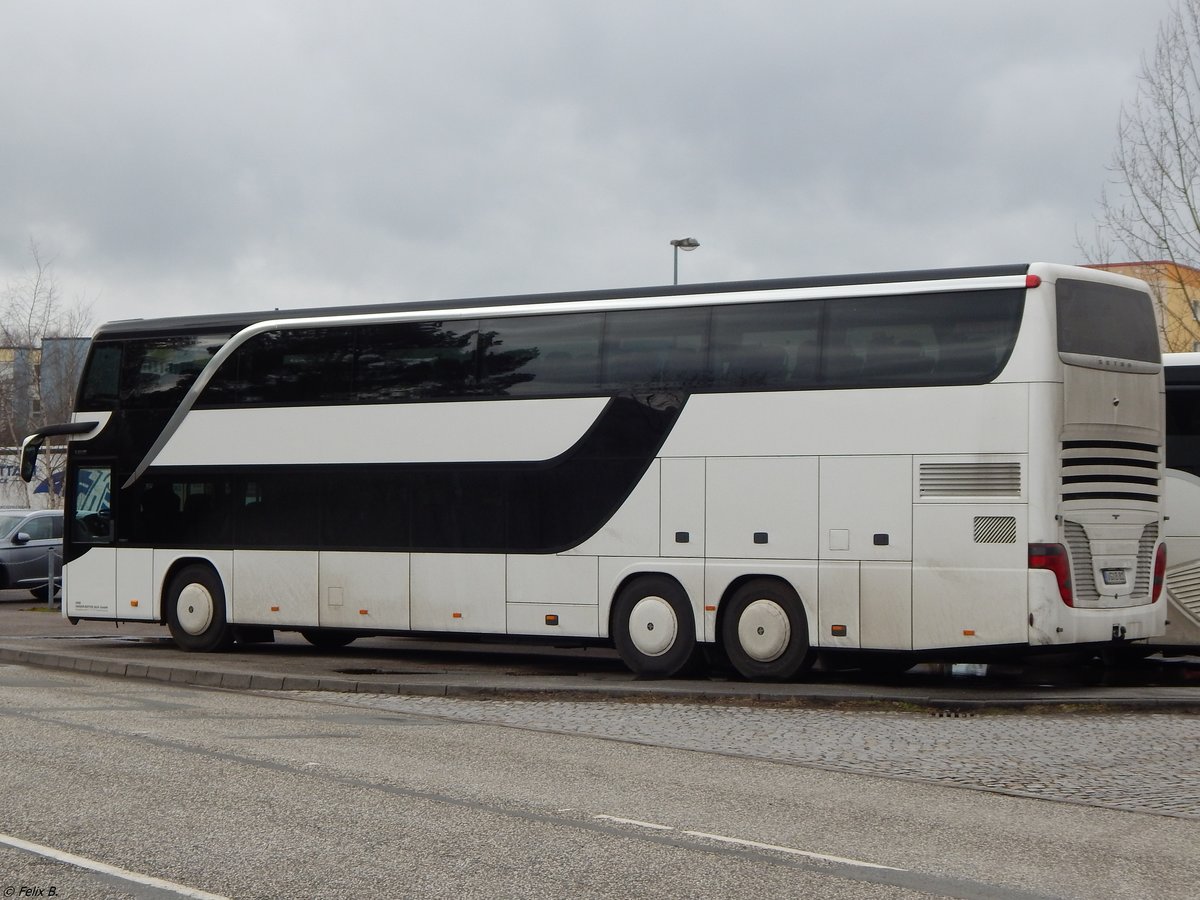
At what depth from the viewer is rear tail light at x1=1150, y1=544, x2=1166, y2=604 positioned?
15.3 meters

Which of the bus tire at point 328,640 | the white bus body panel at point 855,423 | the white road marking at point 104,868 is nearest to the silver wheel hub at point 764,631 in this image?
the white bus body panel at point 855,423

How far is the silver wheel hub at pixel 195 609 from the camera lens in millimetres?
19312

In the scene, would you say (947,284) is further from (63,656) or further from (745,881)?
(63,656)

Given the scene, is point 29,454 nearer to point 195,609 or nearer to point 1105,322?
point 195,609

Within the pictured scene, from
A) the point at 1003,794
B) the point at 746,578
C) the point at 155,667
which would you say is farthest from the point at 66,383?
the point at 1003,794

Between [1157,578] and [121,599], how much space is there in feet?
42.4

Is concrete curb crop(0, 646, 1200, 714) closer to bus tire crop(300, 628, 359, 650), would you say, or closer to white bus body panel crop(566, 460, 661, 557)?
white bus body panel crop(566, 460, 661, 557)

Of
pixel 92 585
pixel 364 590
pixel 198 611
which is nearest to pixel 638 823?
pixel 364 590

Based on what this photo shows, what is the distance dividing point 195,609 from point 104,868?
1290 cm

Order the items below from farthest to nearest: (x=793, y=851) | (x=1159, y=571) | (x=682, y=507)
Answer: (x=682, y=507) < (x=1159, y=571) < (x=793, y=851)

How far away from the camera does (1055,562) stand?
14.1 meters

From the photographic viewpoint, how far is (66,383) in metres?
50.9

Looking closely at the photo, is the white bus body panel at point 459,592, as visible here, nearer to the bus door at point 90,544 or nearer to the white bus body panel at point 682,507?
the white bus body panel at point 682,507

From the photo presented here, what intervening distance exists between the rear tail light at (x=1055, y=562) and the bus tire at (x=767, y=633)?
2493 millimetres
